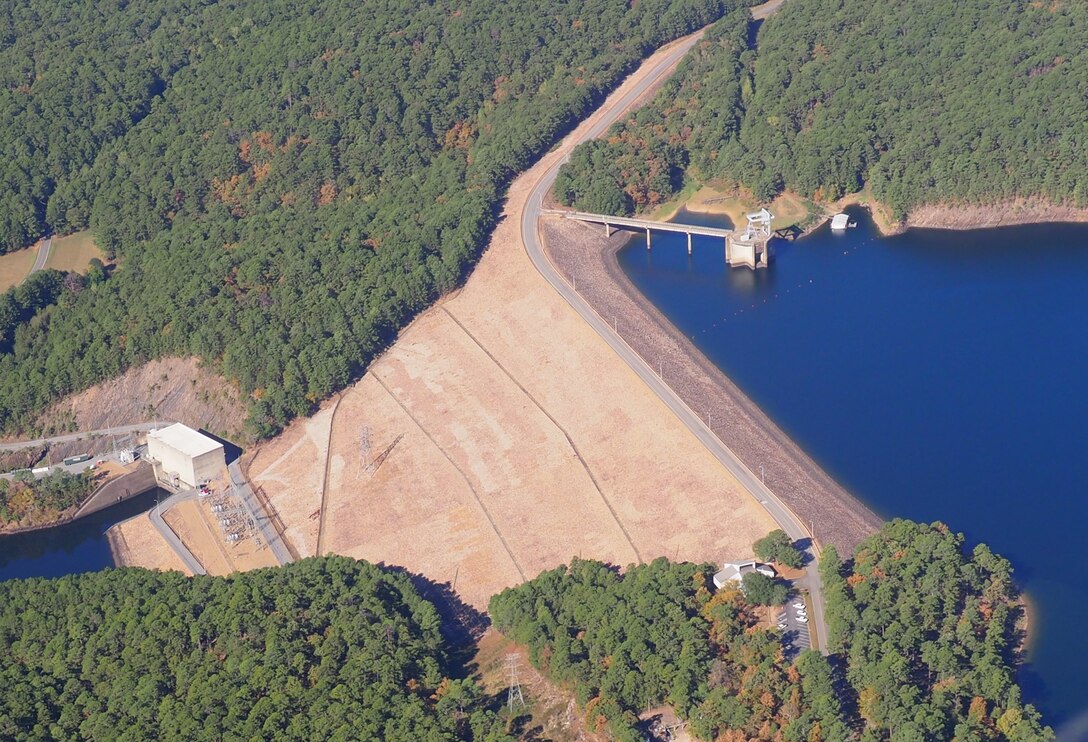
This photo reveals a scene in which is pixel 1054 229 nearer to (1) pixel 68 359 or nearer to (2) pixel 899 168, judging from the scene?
(2) pixel 899 168

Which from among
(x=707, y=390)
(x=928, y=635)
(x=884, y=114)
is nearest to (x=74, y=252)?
(x=707, y=390)

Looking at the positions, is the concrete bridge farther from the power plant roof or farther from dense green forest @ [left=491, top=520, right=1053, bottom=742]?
dense green forest @ [left=491, top=520, right=1053, bottom=742]

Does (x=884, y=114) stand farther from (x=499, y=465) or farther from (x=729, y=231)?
(x=499, y=465)

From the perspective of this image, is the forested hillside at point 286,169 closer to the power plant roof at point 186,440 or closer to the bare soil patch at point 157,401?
the bare soil patch at point 157,401

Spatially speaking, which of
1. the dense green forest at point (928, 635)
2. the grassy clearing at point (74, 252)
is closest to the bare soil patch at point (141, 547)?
the grassy clearing at point (74, 252)

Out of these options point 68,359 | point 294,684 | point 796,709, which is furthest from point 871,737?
point 68,359
